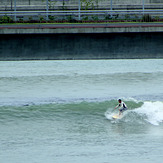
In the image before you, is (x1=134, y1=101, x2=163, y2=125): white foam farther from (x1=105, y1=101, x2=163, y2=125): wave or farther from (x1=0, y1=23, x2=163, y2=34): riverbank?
(x1=0, y1=23, x2=163, y2=34): riverbank

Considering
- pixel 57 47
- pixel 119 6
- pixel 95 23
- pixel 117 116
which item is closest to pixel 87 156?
pixel 117 116

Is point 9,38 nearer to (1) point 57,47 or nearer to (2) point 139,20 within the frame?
(1) point 57,47

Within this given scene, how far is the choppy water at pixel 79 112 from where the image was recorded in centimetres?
2253

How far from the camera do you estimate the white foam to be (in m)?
29.9

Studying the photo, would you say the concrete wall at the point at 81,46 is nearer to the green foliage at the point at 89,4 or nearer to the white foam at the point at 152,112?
the white foam at the point at 152,112

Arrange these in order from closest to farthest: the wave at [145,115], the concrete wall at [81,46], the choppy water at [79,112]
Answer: the choppy water at [79,112] < the wave at [145,115] < the concrete wall at [81,46]

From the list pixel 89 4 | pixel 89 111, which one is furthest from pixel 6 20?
pixel 89 4

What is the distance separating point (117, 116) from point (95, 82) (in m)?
18.1

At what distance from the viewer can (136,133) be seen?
1038 inches

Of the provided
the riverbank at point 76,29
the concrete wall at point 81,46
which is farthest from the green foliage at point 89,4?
the concrete wall at point 81,46

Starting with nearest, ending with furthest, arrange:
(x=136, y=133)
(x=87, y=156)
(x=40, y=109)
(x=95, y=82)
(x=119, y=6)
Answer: (x=87, y=156) < (x=136, y=133) < (x=40, y=109) < (x=95, y=82) < (x=119, y=6)

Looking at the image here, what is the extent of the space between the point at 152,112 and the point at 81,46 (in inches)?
337

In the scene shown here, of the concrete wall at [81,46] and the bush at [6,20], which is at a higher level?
the bush at [6,20]

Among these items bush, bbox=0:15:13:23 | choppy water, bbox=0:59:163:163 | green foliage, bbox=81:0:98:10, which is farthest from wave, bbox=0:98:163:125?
green foliage, bbox=81:0:98:10
